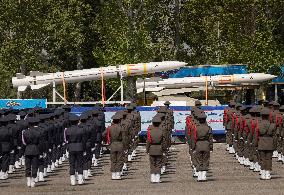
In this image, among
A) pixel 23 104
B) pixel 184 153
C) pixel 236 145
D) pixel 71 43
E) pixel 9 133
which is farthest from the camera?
pixel 71 43

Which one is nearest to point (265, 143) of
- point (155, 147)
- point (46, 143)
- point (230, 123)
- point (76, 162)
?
point (155, 147)

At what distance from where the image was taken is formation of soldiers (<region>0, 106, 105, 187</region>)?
25.1m

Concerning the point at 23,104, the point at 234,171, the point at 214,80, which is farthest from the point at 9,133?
the point at 214,80

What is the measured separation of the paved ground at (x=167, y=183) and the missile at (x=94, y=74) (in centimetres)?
1837

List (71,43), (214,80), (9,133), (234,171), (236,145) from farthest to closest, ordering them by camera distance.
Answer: (71,43) < (214,80) < (236,145) < (234,171) < (9,133)

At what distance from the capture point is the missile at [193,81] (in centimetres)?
5041

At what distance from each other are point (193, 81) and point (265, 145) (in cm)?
2505

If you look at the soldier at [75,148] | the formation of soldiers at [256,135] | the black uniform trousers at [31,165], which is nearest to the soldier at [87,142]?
the soldier at [75,148]

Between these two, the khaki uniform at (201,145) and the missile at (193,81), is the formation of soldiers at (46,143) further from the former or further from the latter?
the missile at (193,81)

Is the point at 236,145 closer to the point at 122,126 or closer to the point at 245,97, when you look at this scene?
the point at 122,126

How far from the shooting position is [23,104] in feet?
153

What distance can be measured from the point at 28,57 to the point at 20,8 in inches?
155

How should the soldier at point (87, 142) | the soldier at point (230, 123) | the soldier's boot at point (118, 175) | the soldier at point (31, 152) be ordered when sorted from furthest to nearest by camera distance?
the soldier at point (230, 123) < the soldier's boot at point (118, 175) < the soldier at point (87, 142) < the soldier at point (31, 152)

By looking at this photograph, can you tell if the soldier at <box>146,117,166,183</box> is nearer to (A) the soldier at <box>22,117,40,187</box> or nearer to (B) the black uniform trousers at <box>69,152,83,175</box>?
(B) the black uniform trousers at <box>69,152,83,175</box>
